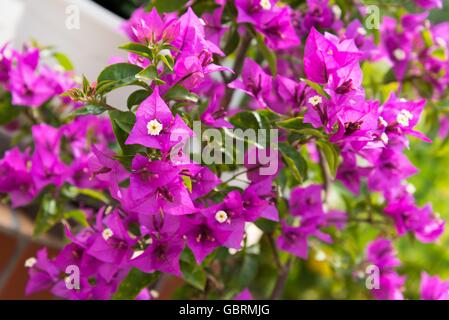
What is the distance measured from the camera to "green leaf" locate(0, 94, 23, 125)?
47.9 inches

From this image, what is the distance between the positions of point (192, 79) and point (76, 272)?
1.19ft

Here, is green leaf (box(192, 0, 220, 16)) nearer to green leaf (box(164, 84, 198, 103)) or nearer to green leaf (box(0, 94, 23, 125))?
green leaf (box(164, 84, 198, 103))

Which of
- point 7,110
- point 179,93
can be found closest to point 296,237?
point 179,93

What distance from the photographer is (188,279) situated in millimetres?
956

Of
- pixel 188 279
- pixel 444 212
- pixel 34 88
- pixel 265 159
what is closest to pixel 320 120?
pixel 265 159

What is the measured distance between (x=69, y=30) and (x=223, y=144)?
2.60 feet

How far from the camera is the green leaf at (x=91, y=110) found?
2.50 feet

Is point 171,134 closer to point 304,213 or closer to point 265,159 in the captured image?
point 265,159

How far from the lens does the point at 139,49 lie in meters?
0.77

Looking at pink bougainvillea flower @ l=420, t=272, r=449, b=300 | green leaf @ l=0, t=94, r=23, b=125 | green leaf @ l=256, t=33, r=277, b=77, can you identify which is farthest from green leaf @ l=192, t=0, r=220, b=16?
pink bougainvillea flower @ l=420, t=272, r=449, b=300

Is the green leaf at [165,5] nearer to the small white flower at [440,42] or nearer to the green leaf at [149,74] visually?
the green leaf at [149,74]

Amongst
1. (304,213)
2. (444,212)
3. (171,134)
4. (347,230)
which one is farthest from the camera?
(444,212)

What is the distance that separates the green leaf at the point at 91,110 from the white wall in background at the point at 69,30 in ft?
2.40

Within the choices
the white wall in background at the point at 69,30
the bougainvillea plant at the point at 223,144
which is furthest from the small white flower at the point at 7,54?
the white wall in background at the point at 69,30
